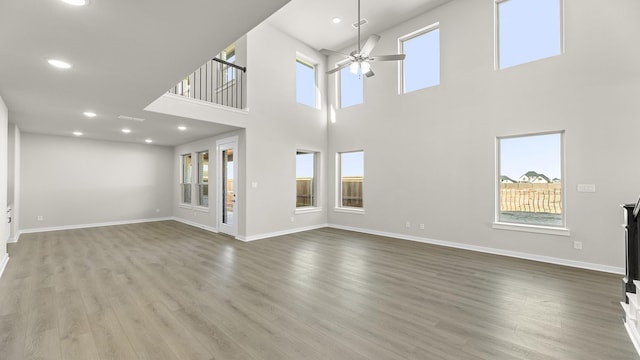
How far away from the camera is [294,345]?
2109 mm

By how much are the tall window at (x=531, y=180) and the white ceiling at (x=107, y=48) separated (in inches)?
154

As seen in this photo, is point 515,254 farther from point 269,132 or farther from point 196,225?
point 196,225

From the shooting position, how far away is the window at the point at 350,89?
22.7 ft

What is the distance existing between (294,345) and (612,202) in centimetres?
473

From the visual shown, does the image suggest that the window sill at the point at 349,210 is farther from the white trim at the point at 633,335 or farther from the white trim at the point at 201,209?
the white trim at the point at 633,335

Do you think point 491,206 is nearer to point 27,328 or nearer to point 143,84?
point 143,84

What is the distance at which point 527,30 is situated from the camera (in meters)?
4.57

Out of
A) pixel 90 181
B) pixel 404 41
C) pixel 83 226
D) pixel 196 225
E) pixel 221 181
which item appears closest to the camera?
pixel 404 41

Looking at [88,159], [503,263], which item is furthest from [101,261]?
[503,263]

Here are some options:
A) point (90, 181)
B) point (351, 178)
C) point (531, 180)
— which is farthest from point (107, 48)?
point (90, 181)

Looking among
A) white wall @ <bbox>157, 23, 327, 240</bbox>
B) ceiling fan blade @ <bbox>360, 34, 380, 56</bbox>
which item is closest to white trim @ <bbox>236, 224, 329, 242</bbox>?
white wall @ <bbox>157, 23, 327, 240</bbox>

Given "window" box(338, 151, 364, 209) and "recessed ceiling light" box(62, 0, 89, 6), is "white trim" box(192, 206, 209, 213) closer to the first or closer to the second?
"window" box(338, 151, 364, 209)

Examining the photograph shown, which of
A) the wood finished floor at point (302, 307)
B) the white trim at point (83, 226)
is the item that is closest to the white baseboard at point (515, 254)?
the wood finished floor at point (302, 307)

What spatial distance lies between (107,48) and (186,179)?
644 centimetres
